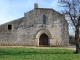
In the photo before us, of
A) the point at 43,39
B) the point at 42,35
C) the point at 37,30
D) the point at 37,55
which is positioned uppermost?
the point at 37,30

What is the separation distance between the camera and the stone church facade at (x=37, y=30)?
3541 cm

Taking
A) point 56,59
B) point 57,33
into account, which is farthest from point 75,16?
point 57,33

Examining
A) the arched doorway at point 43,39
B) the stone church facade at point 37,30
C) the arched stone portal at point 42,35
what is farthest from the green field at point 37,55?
the arched doorway at point 43,39

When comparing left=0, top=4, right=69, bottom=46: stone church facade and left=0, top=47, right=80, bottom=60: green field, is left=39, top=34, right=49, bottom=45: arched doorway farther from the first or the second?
left=0, top=47, right=80, bottom=60: green field

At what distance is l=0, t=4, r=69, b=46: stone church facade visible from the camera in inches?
1394

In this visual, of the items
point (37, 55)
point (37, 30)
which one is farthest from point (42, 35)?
point (37, 55)

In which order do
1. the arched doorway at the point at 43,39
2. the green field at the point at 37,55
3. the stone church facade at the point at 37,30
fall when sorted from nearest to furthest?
the green field at the point at 37,55
the stone church facade at the point at 37,30
the arched doorway at the point at 43,39

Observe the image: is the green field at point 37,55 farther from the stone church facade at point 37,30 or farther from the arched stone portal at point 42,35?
the arched stone portal at point 42,35

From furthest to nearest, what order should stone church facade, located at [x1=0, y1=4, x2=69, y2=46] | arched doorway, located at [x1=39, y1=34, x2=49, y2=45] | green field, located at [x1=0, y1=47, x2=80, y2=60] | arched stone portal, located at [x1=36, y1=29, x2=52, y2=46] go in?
1. arched doorway, located at [x1=39, y1=34, x2=49, y2=45]
2. arched stone portal, located at [x1=36, y1=29, x2=52, y2=46]
3. stone church facade, located at [x1=0, y1=4, x2=69, y2=46]
4. green field, located at [x1=0, y1=47, x2=80, y2=60]

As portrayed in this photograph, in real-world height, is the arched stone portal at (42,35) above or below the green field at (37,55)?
above

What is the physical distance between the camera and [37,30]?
35875 millimetres

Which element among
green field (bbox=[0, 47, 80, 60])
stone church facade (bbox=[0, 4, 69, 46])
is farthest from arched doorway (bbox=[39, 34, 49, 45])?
green field (bbox=[0, 47, 80, 60])

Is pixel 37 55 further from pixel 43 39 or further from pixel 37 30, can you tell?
pixel 43 39

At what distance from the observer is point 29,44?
35375 mm
